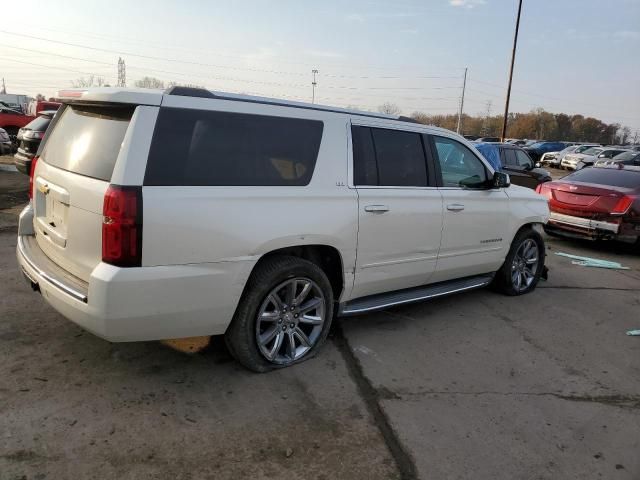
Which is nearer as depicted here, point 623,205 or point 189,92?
point 189,92

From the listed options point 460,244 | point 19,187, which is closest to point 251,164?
point 460,244

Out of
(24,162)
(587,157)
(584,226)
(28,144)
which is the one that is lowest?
(584,226)

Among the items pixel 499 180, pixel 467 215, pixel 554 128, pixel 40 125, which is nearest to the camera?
pixel 467 215

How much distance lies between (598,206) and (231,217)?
7.43 m

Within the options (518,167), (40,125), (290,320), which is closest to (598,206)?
(518,167)

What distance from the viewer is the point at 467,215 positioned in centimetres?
495

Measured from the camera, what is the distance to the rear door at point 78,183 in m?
3.02

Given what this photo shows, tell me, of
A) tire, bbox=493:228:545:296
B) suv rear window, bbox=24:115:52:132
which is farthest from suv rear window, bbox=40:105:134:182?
suv rear window, bbox=24:115:52:132

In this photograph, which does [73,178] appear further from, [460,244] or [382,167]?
[460,244]

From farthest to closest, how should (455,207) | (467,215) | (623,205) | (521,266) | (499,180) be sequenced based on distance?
(623,205)
(521,266)
(499,180)
(467,215)
(455,207)

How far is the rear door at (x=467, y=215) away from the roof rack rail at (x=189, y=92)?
225 centimetres

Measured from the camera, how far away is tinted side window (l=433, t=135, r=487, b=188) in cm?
484

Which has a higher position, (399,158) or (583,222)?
(399,158)

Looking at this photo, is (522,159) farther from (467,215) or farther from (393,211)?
(393,211)
